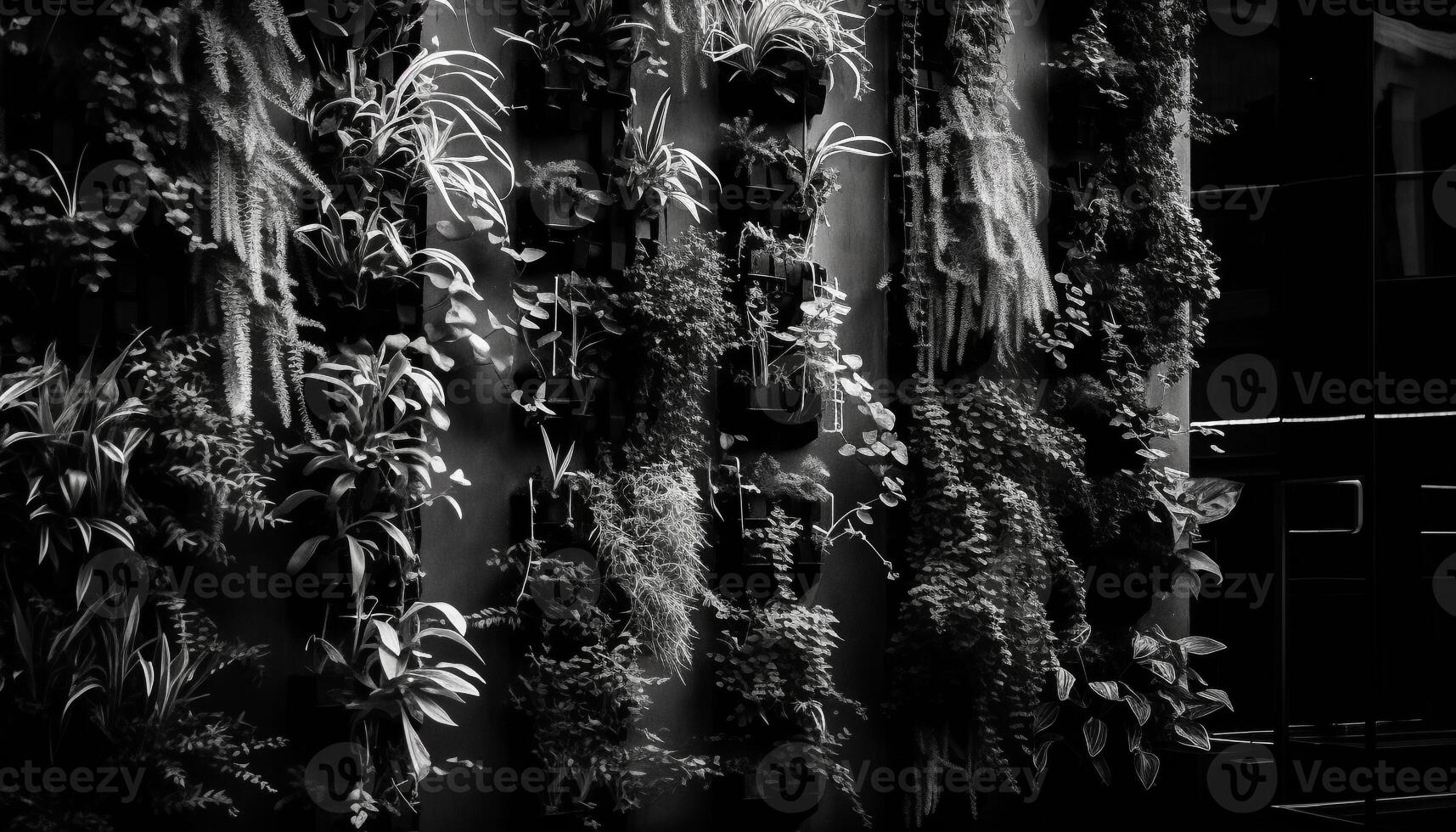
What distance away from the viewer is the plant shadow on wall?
3.34m

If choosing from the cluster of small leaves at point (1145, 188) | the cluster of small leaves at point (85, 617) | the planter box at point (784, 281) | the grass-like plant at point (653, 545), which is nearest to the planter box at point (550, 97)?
the planter box at point (784, 281)

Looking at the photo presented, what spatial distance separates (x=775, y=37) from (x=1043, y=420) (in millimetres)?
1615

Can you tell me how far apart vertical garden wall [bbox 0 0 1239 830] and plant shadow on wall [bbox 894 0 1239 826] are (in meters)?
0.02

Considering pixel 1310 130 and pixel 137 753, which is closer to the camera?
pixel 137 753

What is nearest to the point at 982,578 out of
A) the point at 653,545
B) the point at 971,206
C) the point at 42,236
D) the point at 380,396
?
the point at 653,545

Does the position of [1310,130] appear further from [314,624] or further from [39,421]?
[39,421]

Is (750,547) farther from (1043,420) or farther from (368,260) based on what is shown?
(368,260)

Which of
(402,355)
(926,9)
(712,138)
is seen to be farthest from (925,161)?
(402,355)

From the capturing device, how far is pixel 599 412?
3.02m

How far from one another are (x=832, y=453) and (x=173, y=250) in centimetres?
211

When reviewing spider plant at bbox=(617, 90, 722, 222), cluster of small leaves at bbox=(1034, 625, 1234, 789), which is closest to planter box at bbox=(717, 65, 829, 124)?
spider plant at bbox=(617, 90, 722, 222)

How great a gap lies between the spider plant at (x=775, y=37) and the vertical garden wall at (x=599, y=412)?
13 mm

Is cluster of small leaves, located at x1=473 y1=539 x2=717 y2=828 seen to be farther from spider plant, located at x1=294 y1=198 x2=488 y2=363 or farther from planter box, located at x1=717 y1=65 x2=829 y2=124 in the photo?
planter box, located at x1=717 y1=65 x2=829 y2=124

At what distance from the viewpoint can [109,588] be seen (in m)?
2.30
